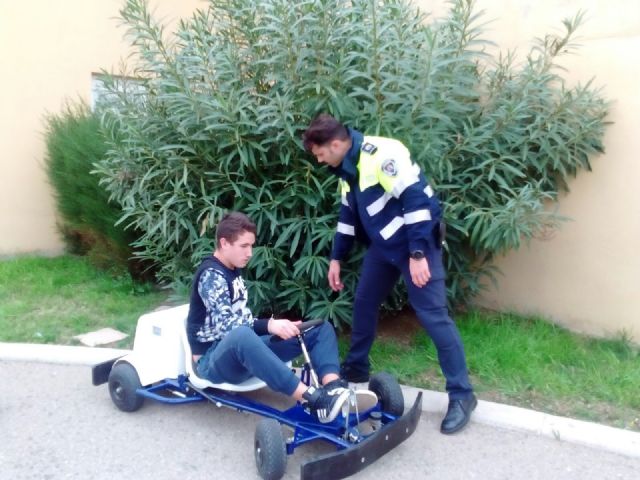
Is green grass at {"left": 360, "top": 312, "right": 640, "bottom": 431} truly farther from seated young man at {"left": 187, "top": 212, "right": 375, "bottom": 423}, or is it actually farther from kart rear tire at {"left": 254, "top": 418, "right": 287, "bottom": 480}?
kart rear tire at {"left": 254, "top": 418, "right": 287, "bottom": 480}

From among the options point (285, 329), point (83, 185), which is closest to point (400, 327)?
point (285, 329)

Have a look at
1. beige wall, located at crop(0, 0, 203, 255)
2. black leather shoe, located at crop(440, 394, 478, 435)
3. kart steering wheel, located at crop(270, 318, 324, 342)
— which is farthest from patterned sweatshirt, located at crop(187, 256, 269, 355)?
beige wall, located at crop(0, 0, 203, 255)

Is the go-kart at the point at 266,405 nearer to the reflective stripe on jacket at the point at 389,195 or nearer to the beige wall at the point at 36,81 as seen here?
the reflective stripe on jacket at the point at 389,195

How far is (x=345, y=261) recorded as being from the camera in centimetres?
506

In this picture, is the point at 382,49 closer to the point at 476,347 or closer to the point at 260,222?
the point at 260,222

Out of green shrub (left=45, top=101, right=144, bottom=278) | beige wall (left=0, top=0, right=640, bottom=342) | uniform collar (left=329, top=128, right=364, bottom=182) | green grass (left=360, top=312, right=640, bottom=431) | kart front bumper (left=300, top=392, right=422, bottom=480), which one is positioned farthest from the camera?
green shrub (left=45, top=101, right=144, bottom=278)

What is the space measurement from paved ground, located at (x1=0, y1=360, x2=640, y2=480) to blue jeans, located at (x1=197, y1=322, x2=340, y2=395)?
0.44 m

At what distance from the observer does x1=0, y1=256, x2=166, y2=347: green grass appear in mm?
5688

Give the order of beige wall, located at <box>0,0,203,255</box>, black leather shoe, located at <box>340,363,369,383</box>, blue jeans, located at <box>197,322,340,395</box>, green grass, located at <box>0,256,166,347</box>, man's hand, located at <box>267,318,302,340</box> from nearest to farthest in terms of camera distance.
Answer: blue jeans, located at <box>197,322,340,395</box> → man's hand, located at <box>267,318,302,340</box> → black leather shoe, located at <box>340,363,369,383</box> → green grass, located at <box>0,256,166,347</box> → beige wall, located at <box>0,0,203,255</box>

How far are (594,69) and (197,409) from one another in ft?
12.9

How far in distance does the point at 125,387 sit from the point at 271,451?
49.2 inches

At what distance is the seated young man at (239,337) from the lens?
3.44 m

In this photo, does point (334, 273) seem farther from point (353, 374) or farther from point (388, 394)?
point (388, 394)

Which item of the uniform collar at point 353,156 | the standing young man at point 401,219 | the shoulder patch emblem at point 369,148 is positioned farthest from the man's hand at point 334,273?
the shoulder patch emblem at point 369,148
